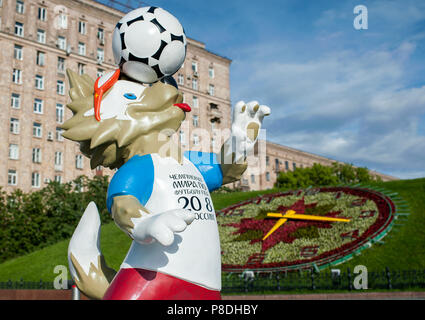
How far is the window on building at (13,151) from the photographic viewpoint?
27311 millimetres

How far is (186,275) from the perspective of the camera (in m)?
2.76

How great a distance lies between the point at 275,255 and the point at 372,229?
2.95m

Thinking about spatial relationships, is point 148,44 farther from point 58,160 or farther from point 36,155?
point 58,160

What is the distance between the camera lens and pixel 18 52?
28609 millimetres

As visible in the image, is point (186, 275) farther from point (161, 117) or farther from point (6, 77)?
point (6, 77)

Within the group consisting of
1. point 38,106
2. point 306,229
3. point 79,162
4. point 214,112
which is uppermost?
point 214,112

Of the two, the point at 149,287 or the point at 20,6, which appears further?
the point at 20,6

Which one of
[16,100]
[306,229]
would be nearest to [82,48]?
[16,100]

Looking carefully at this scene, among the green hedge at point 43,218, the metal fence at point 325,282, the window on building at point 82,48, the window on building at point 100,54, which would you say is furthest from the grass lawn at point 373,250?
the window on building at point 100,54

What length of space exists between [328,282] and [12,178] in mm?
23546

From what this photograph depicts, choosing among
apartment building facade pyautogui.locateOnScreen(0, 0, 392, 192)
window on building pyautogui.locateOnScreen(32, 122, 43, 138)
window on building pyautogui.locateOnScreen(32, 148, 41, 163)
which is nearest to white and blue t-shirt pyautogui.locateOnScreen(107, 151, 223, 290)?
apartment building facade pyautogui.locateOnScreen(0, 0, 392, 192)

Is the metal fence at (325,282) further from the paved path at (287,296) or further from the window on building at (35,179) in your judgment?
the window on building at (35,179)

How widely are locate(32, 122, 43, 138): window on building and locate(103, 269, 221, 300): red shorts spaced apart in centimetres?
2829
